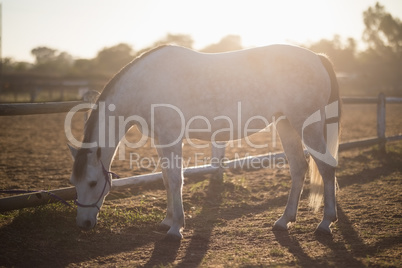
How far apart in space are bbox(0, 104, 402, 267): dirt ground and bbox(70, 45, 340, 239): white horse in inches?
11.3

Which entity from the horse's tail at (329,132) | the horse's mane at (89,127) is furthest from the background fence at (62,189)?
the horse's tail at (329,132)

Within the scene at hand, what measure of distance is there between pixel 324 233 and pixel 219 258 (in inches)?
49.4

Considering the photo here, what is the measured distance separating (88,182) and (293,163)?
2357mm

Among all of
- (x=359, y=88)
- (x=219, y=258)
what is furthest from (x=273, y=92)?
(x=359, y=88)

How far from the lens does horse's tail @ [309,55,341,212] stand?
4477 millimetres

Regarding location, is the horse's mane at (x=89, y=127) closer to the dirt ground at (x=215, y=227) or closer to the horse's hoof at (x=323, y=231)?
the dirt ground at (x=215, y=227)

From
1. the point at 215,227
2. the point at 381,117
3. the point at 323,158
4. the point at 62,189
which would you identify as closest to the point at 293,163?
the point at 323,158

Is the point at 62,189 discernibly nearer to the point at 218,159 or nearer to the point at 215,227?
the point at 215,227

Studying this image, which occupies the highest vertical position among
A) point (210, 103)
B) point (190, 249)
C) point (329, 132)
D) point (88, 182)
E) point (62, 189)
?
point (210, 103)

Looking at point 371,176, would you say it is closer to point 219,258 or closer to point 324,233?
point 324,233

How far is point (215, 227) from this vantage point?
438 centimetres

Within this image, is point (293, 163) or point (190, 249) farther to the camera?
point (293, 163)

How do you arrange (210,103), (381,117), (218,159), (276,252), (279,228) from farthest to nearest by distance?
(381,117)
(218,159)
(279,228)
(210,103)
(276,252)

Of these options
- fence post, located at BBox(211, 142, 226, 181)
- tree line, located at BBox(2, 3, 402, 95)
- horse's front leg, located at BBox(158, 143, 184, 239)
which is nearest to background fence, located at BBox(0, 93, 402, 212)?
fence post, located at BBox(211, 142, 226, 181)
